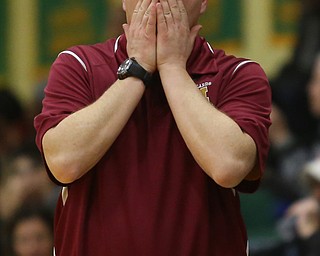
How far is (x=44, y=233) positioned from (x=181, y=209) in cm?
276

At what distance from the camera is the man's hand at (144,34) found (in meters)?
3.52

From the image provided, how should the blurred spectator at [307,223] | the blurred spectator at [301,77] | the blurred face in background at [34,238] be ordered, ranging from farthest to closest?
1. the blurred spectator at [301,77]
2. the blurred face in background at [34,238]
3. the blurred spectator at [307,223]

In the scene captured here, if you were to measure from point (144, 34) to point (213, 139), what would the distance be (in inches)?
16.2

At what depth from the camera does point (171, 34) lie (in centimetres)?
353

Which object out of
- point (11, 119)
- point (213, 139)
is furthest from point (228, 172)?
point (11, 119)

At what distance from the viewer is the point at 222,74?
3629mm

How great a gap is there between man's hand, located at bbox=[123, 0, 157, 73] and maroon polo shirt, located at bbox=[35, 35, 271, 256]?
11cm

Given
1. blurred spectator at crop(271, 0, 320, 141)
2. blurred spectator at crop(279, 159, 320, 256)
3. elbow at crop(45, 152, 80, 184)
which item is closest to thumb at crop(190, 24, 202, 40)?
elbow at crop(45, 152, 80, 184)

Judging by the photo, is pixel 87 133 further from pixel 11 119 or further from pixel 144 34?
pixel 11 119

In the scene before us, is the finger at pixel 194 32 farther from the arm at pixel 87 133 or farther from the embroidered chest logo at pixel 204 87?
the arm at pixel 87 133

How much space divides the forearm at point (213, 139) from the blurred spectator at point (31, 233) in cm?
287

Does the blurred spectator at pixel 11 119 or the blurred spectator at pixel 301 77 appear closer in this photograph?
the blurred spectator at pixel 301 77

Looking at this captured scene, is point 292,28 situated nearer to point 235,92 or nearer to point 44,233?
point 44,233

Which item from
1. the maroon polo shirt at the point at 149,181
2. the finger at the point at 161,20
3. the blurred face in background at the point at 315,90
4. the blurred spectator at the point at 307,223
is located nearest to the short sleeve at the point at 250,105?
the maroon polo shirt at the point at 149,181
